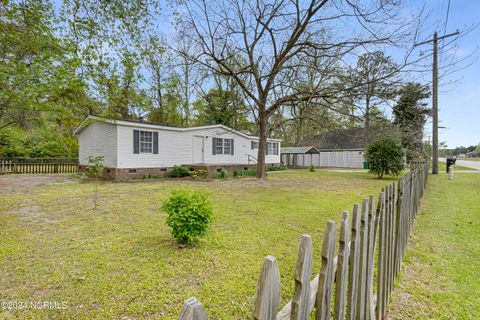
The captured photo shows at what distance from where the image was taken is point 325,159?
2898cm

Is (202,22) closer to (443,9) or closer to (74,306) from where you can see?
(443,9)

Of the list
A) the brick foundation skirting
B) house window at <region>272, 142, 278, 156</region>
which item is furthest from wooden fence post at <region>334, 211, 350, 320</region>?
house window at <region>272, 142, 278, 156</region>

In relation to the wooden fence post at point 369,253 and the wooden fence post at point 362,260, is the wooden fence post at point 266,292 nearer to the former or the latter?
the wooden fence post at point 362,260

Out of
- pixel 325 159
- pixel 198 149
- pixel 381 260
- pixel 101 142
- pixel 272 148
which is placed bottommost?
pixel 381 260

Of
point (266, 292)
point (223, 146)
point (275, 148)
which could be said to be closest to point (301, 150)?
point (275, 148)

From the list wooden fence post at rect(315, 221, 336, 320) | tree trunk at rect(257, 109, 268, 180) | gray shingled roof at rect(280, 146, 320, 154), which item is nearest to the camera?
wooden fence post at rect(315, 221, 336, 320)

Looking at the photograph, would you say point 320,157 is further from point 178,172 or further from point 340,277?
point 340,277

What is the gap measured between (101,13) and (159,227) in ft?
18.1

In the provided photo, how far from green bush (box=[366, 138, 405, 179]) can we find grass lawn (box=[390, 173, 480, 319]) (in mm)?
8999

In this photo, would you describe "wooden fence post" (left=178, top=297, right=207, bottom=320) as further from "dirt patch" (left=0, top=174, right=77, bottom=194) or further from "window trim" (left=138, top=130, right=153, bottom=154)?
"window trim" (left=138, top=130, right=153, bottom=154)

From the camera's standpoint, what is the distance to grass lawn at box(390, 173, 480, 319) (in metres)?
2.19

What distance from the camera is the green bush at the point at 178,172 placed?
13555 mm

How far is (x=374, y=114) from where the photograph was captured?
27.1 feet

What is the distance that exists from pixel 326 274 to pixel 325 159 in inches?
1168
